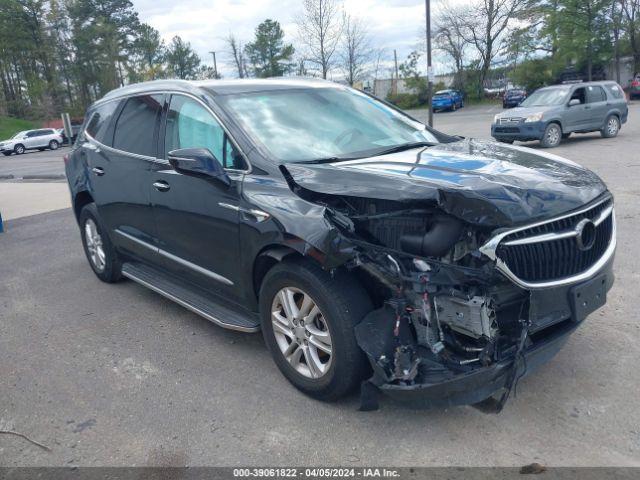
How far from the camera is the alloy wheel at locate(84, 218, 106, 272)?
5848mm

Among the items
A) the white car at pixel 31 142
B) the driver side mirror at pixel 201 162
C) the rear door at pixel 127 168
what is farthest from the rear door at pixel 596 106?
the white car at pixel 31 142

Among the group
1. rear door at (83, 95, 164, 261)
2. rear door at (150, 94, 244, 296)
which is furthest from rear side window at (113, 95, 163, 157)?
rear door at (150, 94, 244, 296)

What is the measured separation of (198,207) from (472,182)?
6.45 feet

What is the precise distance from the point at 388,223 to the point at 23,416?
252cm

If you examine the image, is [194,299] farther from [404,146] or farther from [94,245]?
[94,245]

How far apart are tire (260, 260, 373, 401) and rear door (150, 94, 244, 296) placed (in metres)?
0.43

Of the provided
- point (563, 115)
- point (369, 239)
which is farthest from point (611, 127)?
point (369, 239)

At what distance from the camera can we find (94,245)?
236 inches

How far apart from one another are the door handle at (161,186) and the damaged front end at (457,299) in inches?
69.1

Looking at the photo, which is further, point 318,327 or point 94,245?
point 94,245

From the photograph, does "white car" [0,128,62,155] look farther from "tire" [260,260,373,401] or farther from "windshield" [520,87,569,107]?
"tire" [260,260,373,401]

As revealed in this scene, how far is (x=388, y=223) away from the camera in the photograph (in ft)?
10.0

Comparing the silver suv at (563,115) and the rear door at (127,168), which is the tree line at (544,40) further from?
the rear door at (127,168)

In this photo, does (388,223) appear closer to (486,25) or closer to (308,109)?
(308,109)
